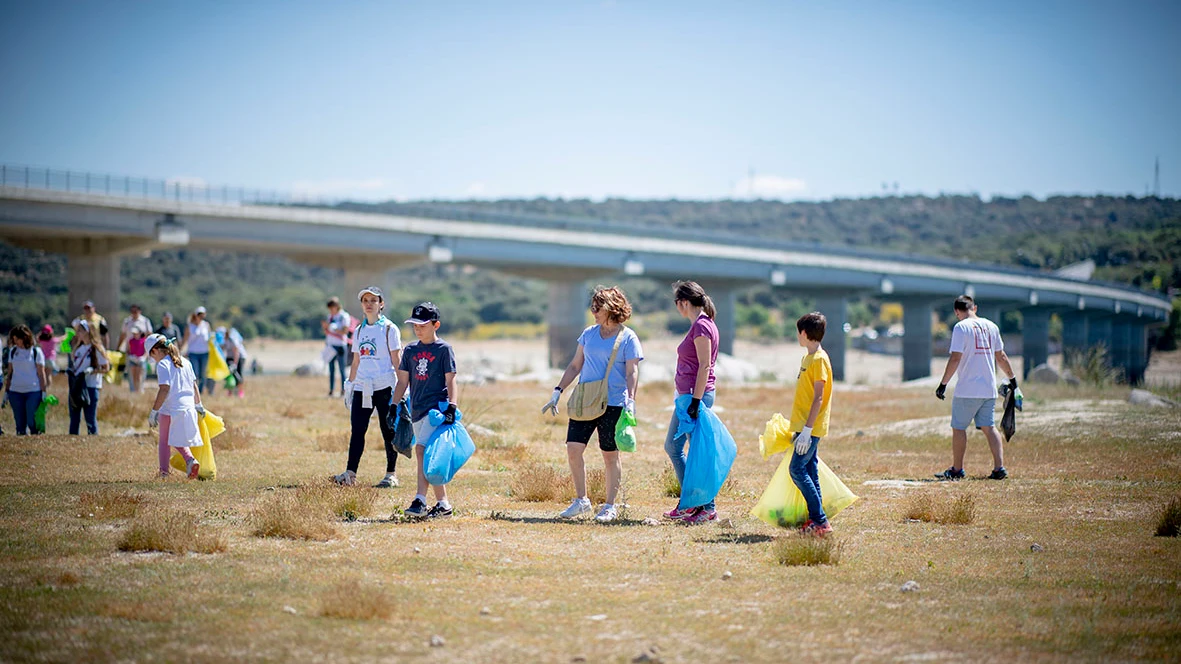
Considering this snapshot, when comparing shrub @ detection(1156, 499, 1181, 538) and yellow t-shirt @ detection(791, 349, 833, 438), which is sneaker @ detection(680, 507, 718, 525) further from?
shrub @ detection(1156, 499, 1181, 538)

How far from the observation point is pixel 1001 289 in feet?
234

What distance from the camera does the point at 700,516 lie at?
869 cm

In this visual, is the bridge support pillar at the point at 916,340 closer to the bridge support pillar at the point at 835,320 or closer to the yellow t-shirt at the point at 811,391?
the bridge support pillar at the point at 835,320

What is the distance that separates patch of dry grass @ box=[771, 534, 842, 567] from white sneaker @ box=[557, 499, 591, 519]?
216 cm

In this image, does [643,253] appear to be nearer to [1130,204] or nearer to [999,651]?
[999,651]

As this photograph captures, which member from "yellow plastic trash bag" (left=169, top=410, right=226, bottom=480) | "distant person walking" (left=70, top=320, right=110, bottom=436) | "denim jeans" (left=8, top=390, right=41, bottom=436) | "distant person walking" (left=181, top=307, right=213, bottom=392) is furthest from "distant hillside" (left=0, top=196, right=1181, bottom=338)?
"yellow plastic trash bag" (left=169, top=410, right=226, bottom=480)

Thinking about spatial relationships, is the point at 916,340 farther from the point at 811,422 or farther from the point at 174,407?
the point at 811,422

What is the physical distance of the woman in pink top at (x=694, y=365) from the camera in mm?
8500

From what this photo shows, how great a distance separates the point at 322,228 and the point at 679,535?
39.7 metres

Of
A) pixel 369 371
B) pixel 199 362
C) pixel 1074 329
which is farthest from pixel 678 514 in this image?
pixel 1074 329

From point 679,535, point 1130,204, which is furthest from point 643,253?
point 1130,204

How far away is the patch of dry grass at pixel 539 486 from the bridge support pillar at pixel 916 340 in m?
59.2

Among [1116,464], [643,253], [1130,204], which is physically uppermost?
[1130,204]

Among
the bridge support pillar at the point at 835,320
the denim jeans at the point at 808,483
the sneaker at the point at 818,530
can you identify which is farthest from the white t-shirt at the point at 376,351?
the bridge support pillar at the point at 835,320
